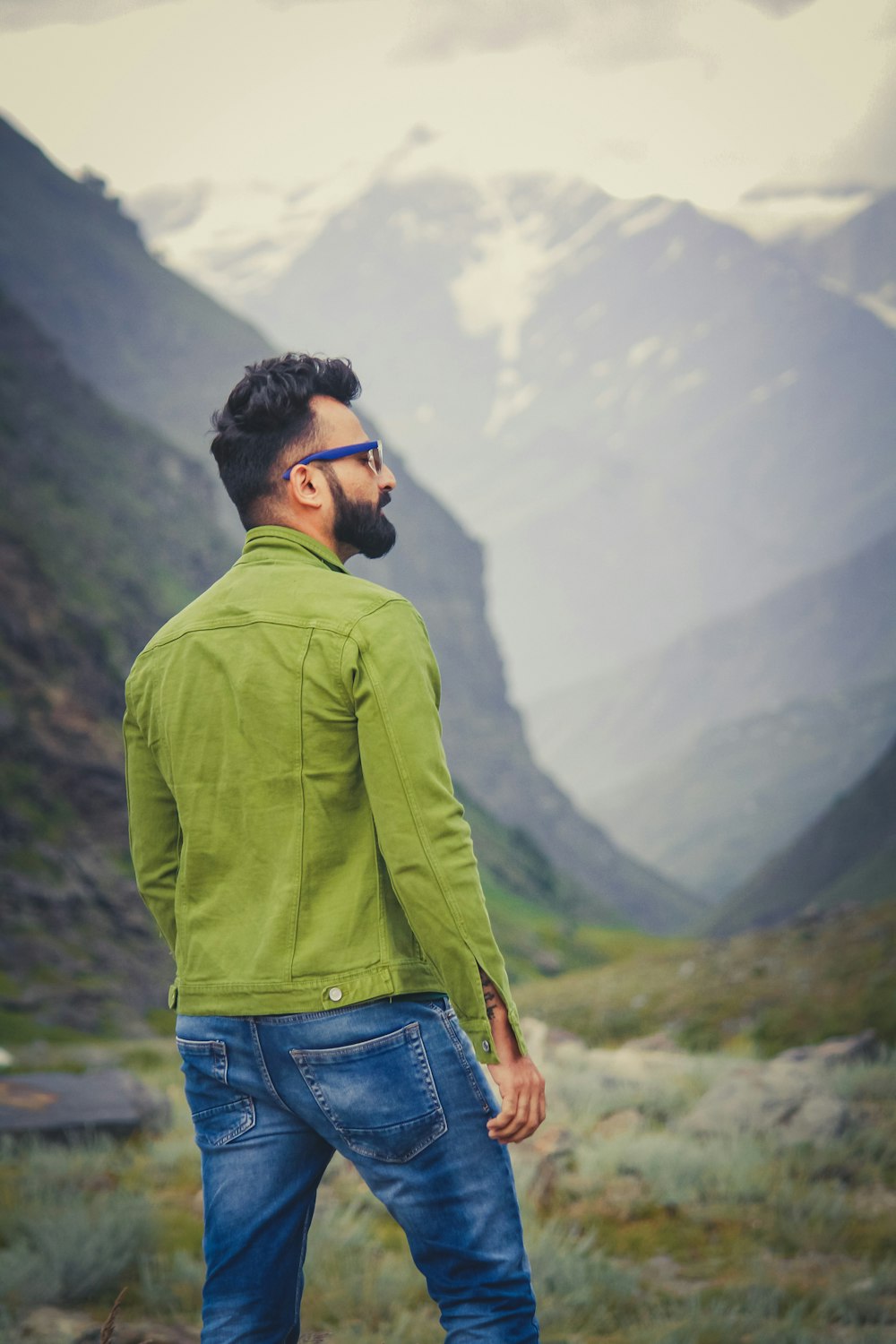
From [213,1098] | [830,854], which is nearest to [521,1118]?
[213,1098]

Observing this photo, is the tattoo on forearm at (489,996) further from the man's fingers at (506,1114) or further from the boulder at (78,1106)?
the boulder at (78,1106)

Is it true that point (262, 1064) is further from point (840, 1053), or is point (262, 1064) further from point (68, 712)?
point (68, 712)

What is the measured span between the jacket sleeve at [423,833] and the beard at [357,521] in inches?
18.7

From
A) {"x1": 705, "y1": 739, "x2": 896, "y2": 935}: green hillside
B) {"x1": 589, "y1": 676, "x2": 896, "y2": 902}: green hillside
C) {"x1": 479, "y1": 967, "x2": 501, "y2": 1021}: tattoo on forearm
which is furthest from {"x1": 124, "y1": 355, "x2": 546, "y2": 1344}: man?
{"x1": 589, "y1": 676, "x2": 896, "y2": 902}: green hillside

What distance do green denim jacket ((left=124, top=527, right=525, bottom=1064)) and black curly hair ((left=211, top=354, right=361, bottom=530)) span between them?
0.73 feet

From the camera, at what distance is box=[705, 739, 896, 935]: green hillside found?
193ft

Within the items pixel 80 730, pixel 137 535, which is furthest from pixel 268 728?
pixel 137 535

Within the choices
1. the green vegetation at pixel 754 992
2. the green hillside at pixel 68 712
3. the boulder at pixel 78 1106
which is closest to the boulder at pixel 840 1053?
the green vegetation at pixel 754 992

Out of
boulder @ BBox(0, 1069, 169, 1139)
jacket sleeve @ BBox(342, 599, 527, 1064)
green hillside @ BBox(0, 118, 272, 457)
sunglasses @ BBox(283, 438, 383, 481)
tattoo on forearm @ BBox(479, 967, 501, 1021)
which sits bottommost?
boulder @ BBox(0, 1069, 169, 1139)

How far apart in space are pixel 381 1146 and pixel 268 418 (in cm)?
167

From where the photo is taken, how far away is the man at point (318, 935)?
2.24 meters

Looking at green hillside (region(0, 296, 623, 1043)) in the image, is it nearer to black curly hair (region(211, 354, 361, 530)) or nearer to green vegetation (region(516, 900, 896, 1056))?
green vegetation (region(516, 900, 896, 1056))

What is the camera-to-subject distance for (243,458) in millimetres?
2617

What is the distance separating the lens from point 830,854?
63.0 metres
